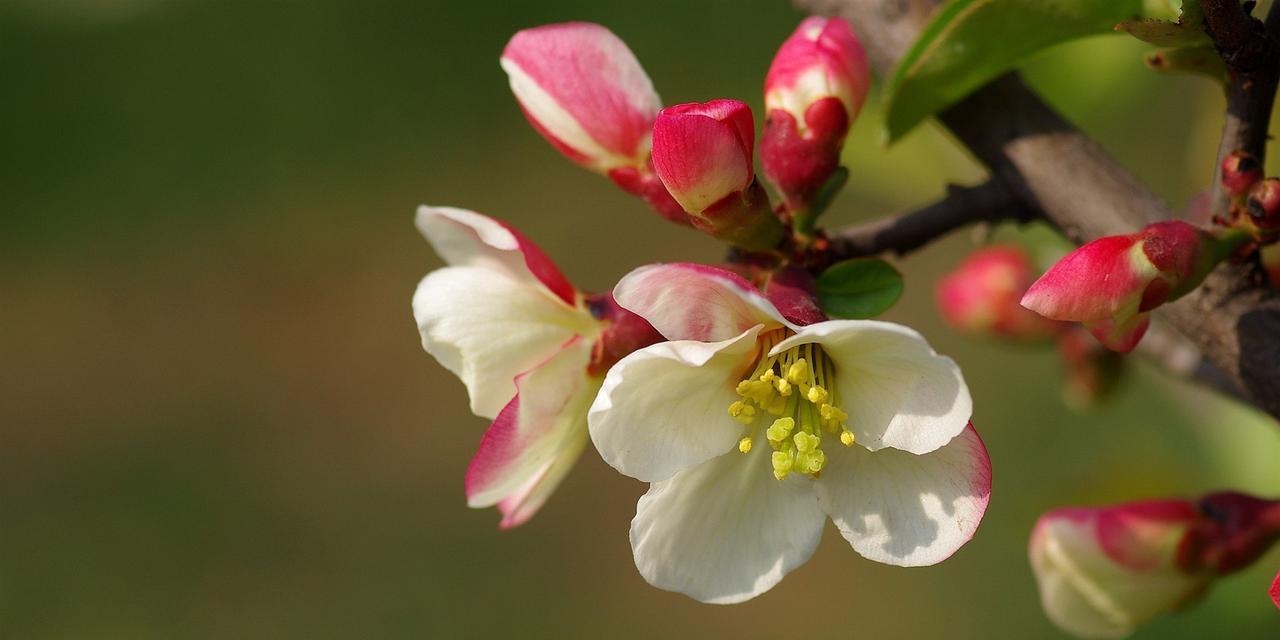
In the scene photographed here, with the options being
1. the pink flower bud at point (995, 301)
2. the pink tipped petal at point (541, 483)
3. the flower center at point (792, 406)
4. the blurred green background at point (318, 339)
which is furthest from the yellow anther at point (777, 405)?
the blurred green background at point (318, 339)

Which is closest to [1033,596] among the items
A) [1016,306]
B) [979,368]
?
[979,368]

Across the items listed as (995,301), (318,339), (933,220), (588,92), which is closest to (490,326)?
(588,92)

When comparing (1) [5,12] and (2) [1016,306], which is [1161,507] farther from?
(1) [5,12]

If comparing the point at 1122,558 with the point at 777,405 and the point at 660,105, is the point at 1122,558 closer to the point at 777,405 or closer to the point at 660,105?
the point at 777,405

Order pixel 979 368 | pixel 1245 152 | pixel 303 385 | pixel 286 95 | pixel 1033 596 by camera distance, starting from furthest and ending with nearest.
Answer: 1. pixel 286 95
2. pixel 303 385
3. pixel 979 368
4. pixel 1033 596
5. pixel 1245 152

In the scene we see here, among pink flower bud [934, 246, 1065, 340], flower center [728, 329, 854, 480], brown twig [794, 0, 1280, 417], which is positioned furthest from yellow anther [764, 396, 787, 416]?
pink flower bud [934, 246, 1065, 340]

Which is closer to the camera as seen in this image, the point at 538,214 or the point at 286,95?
the point at 538,214
